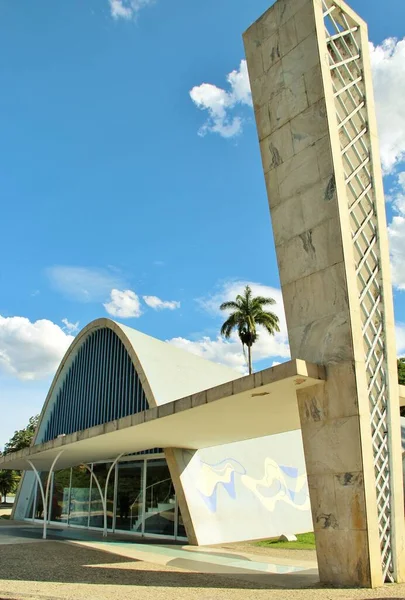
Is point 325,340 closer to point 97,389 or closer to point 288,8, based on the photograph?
point 288,8

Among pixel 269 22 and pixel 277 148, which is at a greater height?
pixel 269 22

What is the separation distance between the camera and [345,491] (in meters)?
8.59

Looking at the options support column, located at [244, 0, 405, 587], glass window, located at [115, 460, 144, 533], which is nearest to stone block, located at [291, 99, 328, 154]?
support column, located at [244, 0, 405, 587]

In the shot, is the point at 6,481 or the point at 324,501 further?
the point at 6,481

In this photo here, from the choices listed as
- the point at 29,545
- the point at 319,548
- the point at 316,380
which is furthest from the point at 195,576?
the point at 29,545

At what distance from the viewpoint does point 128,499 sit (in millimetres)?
20859

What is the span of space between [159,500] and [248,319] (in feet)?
98.4

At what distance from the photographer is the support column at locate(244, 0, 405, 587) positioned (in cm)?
859

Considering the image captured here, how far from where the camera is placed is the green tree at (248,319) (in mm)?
48125

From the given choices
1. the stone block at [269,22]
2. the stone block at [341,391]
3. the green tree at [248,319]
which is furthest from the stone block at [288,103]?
the green tree at [248,319]

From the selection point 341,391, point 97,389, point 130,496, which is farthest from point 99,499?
point 341,391

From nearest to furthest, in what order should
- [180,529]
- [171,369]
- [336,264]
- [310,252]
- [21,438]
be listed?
[336,264], [310,252], [180,529], [171,369], [21,438]

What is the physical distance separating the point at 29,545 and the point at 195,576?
25.5ft

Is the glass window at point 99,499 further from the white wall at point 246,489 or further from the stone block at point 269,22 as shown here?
the stone block at point 269,22
